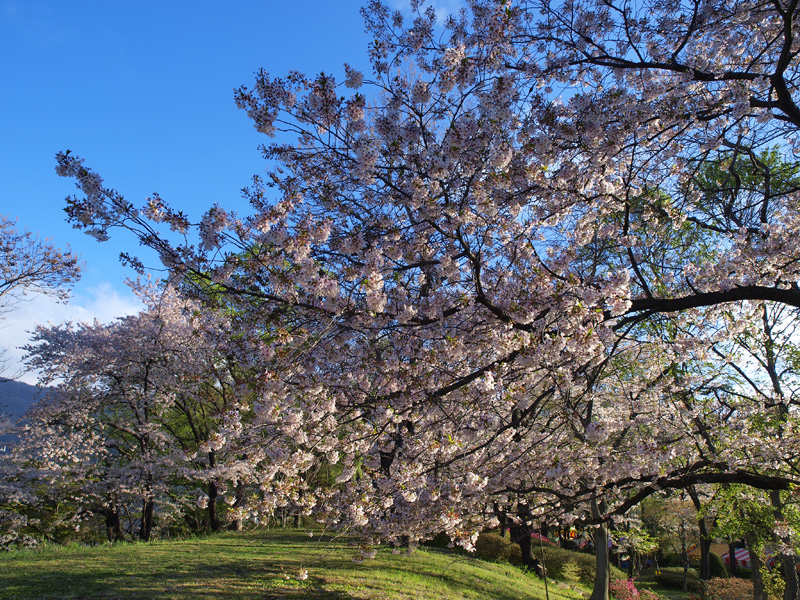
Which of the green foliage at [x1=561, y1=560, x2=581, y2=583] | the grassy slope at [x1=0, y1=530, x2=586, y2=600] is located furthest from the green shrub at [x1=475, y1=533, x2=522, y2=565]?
the grassy slope at [x1=0, y1=530, x2=586, y2=600]

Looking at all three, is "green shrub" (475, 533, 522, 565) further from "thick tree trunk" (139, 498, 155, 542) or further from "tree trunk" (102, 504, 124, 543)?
"tree trunk" (102, 504, 124, 543)

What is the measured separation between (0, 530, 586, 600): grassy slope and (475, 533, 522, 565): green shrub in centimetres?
434

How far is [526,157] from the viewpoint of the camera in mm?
5289

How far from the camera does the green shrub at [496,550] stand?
17750 millimetres

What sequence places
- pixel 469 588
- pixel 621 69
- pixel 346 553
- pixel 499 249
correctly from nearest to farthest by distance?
pixel 499 249 < pixel 621 69 < pixel 469 588 < pixel 346 553

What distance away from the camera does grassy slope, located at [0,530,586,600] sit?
24.2 ft

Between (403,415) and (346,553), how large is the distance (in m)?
9.23

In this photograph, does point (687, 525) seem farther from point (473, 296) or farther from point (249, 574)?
point (473, 296)

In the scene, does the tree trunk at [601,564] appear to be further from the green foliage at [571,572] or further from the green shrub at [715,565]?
the green shrub at [715,565]

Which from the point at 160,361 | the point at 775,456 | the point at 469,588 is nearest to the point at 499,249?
the point at 775,456

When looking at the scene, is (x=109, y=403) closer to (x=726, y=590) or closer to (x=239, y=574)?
(x=239, y=574)

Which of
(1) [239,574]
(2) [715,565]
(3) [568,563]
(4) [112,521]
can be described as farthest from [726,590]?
(4) [112,521]

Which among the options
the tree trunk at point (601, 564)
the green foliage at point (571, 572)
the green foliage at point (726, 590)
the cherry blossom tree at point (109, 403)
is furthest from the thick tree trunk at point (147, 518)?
the green foliage at point (726, 590)

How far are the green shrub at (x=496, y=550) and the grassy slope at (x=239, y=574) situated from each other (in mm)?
4341
